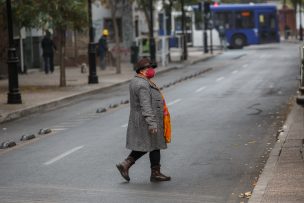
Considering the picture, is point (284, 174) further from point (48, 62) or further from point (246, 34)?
point (246, 34)

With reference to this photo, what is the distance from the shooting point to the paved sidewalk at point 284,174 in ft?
29.8

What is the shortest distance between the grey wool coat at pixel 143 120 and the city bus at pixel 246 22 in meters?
54.5

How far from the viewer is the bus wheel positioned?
2594 inches

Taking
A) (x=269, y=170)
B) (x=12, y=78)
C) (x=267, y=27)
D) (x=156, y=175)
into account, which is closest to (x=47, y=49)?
(x=12, y=78)

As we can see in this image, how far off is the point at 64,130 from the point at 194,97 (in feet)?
25.9

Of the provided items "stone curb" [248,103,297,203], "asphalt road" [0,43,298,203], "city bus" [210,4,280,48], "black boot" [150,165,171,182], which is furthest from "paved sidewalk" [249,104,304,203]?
"city bus" [210,4,280,48]

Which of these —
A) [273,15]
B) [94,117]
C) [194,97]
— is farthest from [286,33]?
[94,117]

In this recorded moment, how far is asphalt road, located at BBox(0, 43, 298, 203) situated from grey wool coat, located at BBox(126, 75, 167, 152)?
525 mm

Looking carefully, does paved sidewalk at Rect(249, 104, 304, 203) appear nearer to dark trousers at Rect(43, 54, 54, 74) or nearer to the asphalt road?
the asphalt road

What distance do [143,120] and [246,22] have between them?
55.1 meters

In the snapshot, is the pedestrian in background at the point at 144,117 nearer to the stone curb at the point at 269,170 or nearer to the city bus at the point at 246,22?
the stone curb at the point at 269,170

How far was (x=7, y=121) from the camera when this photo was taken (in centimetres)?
1967

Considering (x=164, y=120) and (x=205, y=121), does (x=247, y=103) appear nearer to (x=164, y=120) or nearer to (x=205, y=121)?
(x=205, y=121)

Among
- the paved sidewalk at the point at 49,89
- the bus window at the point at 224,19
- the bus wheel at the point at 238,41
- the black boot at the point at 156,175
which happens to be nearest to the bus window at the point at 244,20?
the bus window at the point at 224,19
